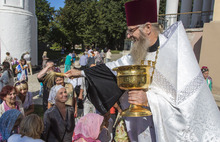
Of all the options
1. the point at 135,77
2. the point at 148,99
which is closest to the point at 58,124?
the point at 148,99

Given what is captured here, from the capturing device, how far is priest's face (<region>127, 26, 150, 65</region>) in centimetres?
219

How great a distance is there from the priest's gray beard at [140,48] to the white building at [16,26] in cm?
1376

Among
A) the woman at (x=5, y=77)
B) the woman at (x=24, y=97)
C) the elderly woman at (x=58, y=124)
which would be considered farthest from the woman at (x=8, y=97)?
the woman at (x=5, y=77)

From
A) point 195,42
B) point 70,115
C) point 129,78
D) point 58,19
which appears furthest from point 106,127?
point 58,19

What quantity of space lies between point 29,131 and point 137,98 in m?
1.81

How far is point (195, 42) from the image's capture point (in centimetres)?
988

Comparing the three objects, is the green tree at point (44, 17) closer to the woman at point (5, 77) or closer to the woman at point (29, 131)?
the woman at point (5, 77)

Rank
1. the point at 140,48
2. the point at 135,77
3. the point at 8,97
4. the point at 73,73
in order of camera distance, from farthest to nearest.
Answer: the point at 8,97
the point at 73,73
the point at 140,48
the point at 135,77

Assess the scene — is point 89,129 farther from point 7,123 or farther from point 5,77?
point 5,77

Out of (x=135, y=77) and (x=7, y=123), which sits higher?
(x=135, y=77)

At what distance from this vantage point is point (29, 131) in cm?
268

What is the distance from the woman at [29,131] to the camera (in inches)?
103

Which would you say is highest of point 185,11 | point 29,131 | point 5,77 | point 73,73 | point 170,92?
point 185,11

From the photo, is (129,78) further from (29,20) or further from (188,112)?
(29,20)
